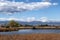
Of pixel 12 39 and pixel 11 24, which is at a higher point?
pixel 12 39

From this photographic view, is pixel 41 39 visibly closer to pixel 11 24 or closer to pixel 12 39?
pixel 12 39

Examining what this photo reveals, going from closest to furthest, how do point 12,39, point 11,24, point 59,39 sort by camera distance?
point 12,39, point 59,39, point 11,24

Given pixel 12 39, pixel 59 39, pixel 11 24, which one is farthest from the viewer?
pixel 11 24

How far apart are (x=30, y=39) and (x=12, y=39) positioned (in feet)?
7.40

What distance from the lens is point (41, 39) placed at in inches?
1105

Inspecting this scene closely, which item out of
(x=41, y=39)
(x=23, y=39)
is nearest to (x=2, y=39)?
(x=23, y=39)

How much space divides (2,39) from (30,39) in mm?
3310

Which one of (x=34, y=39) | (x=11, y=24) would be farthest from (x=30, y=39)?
(x=11, y=24)

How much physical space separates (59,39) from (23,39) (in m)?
4.42

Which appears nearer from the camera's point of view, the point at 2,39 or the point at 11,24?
the point at 2,39

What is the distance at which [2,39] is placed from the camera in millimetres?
27156

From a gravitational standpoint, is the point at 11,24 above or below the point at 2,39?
below

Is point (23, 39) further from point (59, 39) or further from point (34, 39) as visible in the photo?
point (59, 39)

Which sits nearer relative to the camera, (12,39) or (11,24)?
(12,39)
